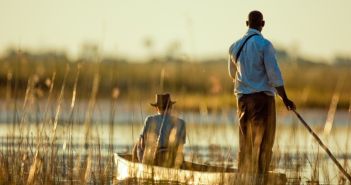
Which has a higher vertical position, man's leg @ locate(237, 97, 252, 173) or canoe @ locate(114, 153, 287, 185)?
man's leg @ locate(237, 97, 252, 173)

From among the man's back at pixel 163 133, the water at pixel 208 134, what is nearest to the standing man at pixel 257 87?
the water at pixel 208 134

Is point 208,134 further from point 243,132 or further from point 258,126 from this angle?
point 258,126

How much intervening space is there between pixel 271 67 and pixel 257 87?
0.28 m

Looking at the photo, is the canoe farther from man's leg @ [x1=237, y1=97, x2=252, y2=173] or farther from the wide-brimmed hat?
the wide-brimmed hat

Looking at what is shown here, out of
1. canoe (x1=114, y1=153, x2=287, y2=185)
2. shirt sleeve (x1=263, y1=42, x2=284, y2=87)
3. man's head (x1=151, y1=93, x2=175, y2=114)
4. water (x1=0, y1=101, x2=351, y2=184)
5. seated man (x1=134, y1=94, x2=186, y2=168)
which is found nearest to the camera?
canoe (x1=114, y1=153, x2=287, y2=185)

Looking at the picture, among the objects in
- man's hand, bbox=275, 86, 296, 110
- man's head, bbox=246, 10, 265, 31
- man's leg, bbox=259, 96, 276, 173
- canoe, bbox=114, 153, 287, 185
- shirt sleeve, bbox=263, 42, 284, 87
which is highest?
man's head, bbox=246, 10, 265, 31

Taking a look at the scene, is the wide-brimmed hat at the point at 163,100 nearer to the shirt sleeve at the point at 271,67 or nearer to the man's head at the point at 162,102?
the man's head at the point at 162,102

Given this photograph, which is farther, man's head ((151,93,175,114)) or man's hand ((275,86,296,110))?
man's head ((151,93,175,114))

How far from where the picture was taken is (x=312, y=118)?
99.1ft

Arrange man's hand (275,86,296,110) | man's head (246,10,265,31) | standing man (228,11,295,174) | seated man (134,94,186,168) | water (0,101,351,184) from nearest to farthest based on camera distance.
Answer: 1. water (0,101,351,184)
2. man's hand (275,86,296,110)
3. standing man (228,11,295,174)
4. man's head (246,10,265,31)
5. seated man (134,94,186,168)

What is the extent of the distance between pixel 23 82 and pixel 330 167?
16598 mm

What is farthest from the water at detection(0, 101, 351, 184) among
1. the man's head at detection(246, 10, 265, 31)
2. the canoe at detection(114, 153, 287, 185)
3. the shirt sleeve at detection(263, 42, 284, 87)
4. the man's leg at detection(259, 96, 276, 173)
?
the man's head at detection(246, 10, 265, 31)

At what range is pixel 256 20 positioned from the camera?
1330cm

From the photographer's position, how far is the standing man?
13.1 m
